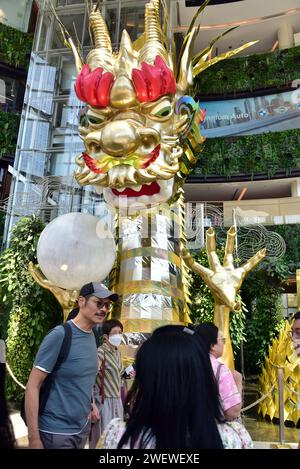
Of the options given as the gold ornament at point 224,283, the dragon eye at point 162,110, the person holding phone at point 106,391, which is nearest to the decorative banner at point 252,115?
the gold ornament at point 224,283

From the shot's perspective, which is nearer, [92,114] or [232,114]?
[92,114]

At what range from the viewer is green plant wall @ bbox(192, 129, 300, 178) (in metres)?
13.0

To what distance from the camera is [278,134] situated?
43.2 feet

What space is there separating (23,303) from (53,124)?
14.5ft

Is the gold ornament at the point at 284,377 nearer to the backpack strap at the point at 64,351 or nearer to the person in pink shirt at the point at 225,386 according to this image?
the person in pink shirt at the point at 225,386

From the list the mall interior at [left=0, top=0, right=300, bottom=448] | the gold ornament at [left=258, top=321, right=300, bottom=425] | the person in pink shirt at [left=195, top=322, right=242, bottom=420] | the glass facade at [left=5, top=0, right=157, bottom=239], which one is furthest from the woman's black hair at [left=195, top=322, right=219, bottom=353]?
the glass facade at [left=5, top=0, right=157, bottom=239]

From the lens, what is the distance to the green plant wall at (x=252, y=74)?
14.1 metres

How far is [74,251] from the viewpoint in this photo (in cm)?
249

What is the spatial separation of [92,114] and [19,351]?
144 inches

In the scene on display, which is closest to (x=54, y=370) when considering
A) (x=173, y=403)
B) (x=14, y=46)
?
(x=173, y=403)

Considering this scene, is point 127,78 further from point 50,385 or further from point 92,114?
point 50,385

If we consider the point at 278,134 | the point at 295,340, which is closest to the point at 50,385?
the point at 295,340

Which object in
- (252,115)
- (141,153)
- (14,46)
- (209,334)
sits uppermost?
(14,46)

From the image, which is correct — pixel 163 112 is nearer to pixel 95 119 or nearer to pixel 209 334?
pixel 95 119
